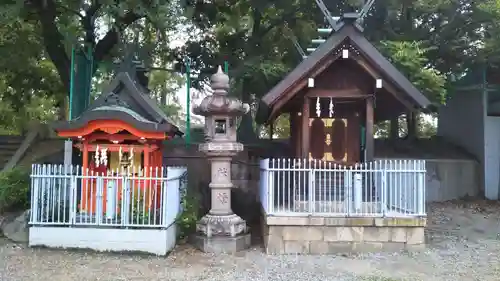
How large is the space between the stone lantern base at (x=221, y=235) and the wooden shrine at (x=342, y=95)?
7.68ft

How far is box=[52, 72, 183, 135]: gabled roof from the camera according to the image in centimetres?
910

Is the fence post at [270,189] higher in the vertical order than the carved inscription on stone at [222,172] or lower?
lower

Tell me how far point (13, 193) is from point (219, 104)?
563cm

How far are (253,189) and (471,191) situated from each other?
29.0 ft

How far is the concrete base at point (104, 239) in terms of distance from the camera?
870cm

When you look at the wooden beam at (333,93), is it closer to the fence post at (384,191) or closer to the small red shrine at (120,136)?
the fence post at (384,191)

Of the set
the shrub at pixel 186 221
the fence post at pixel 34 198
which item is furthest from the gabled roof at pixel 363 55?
the fence post at pixel 34 198

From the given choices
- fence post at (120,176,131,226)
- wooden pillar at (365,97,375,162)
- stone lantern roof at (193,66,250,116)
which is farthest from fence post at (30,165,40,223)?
wooden pillar at (365,97,375,162)

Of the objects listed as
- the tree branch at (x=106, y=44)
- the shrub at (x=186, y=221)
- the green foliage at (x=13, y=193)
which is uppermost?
the tree branch at (x=106, y=44)

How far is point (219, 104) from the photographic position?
9.55m

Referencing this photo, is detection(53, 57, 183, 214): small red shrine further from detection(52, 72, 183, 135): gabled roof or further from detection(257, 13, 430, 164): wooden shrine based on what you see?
detection(257, 13, 430, 164): wooden shrine

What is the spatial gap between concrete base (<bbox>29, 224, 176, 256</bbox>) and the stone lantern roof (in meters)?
2.75

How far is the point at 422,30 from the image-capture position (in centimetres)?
1580

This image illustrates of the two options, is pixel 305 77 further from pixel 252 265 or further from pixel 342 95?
pixel 252 265
